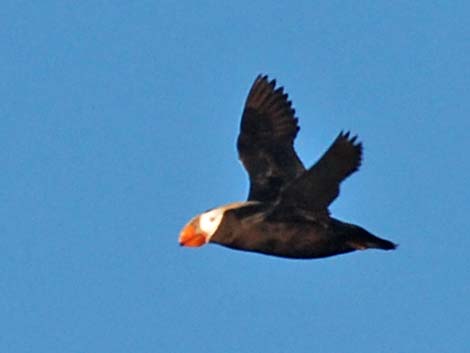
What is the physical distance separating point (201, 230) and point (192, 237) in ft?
0.37

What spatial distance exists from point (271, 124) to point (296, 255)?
8.25ft

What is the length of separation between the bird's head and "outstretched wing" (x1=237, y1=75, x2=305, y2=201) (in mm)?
1173

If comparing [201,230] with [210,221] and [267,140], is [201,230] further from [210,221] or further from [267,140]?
[267,140]

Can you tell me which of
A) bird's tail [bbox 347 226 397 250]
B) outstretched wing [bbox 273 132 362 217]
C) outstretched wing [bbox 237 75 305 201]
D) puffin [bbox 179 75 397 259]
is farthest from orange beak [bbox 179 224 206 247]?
bird's tail [bbox 347 226 397 250]

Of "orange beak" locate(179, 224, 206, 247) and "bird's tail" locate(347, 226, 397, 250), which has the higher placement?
"orange beak" locate(179, 224, 206, 247)

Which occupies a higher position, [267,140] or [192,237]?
[267,140]

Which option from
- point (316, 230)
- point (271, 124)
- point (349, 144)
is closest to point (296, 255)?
point (316, 230)

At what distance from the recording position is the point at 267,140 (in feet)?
55.7

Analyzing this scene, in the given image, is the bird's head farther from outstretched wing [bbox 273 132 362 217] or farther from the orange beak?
outstretched wing [bbox 273 132 362 217]

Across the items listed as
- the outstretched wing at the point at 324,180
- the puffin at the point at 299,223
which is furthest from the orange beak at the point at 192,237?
the outstretched wing at the point at 324,180

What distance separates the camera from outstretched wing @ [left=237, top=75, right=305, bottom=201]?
16344 mm

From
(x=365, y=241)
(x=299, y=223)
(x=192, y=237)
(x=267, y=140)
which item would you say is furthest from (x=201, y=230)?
(x=267, y=140)

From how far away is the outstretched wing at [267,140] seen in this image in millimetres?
→ 16344

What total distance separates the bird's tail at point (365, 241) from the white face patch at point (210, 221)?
1.33 m
